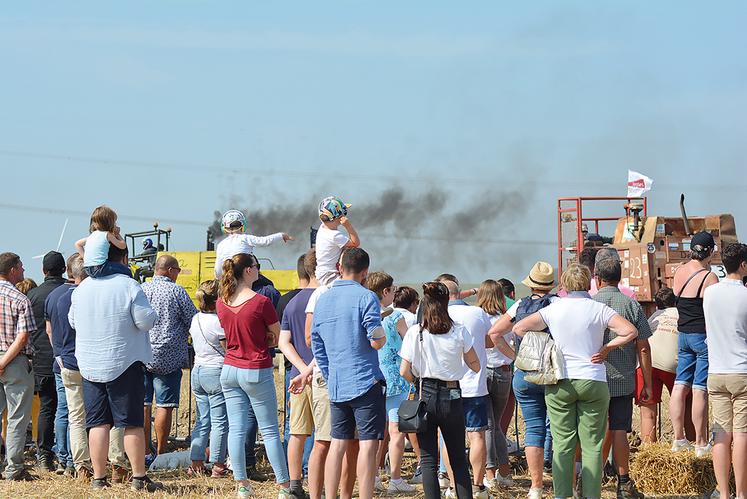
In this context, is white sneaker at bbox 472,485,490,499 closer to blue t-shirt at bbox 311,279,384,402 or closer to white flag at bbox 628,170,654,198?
blue t-shirt at bbox 311,279,384,402

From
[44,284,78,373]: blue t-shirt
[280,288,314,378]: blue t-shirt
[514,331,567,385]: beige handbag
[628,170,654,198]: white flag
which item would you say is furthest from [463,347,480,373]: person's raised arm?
[628,170,654,198]: white flag

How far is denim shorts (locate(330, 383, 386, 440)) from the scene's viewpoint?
6973 mm

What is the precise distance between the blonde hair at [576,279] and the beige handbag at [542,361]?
0.39 meters

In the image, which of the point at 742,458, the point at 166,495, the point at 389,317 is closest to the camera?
the point at 742,458

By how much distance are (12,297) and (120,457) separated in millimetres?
1835

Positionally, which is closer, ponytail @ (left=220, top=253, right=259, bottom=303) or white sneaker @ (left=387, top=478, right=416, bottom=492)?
ponytail @ (left=220, top=253, right=259, bottom=303)

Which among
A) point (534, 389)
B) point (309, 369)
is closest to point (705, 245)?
point (534, 389)

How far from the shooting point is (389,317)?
8656mm

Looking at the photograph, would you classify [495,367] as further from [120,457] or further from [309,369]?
[120,457]

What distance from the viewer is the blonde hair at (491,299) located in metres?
8.97

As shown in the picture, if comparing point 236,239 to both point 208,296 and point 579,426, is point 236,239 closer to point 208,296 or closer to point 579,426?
point 208,296

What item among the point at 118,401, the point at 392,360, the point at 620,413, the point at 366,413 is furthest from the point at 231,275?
the point at 620,413

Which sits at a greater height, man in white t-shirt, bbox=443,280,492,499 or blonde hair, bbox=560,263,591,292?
blonde hair, bbox=560,263,591,292

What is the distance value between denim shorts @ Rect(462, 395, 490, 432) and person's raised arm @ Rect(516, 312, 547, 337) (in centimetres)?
95
